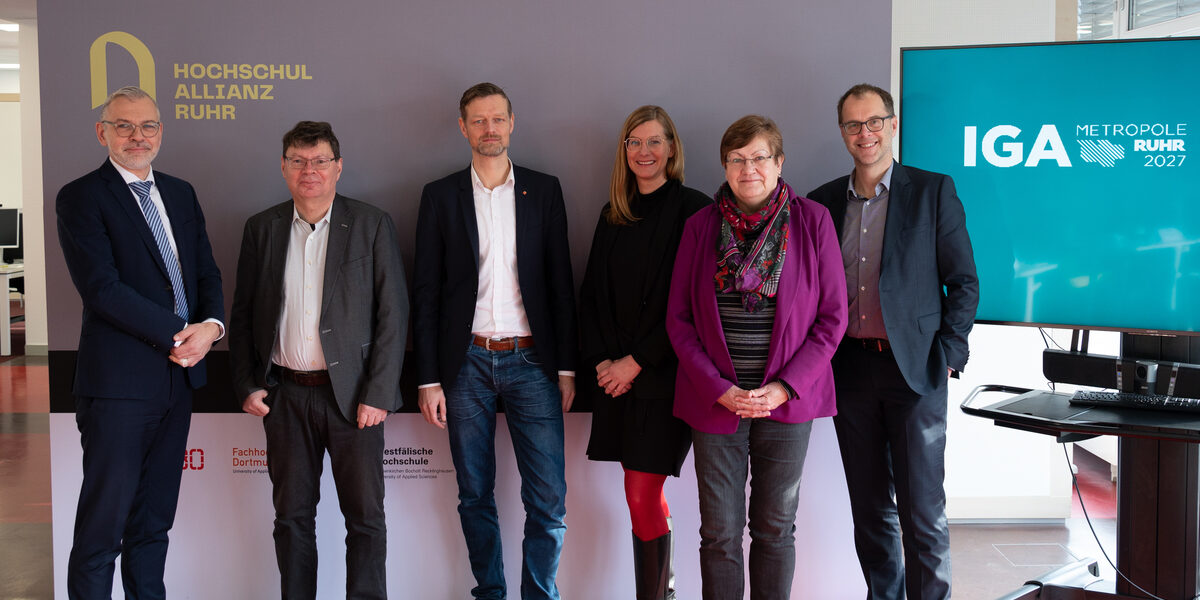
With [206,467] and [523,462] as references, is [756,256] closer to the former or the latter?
[523,462]

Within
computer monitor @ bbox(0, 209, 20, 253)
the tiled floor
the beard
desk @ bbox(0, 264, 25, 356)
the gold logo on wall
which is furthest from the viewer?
computer monitor @ bbox(0, 209, 20, 253)

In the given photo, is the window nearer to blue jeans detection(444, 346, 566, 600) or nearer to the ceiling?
blue jeans detection(444, 346, 566, 600)

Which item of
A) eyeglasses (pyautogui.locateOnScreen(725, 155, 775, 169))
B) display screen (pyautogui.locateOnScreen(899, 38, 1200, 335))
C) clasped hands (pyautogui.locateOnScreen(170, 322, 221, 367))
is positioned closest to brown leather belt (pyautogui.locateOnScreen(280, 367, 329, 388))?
clasped hands (pyautogui.locateOnScreen(170, 322, 221, 367))

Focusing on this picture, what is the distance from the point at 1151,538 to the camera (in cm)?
295

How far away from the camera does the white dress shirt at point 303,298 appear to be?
279 centimetres

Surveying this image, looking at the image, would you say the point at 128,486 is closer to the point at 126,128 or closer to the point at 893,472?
the point at 126,128

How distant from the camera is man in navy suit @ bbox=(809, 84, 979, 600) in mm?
2730

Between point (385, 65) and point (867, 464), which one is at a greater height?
point (385, 65)

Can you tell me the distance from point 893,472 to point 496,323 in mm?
1533

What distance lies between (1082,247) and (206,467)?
363 cm

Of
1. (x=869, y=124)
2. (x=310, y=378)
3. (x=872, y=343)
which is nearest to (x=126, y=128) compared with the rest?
(x=310, y=378)

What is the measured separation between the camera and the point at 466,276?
2.94 meters

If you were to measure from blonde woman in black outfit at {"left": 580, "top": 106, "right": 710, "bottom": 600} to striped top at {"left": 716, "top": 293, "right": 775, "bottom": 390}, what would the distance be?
11.7 inches

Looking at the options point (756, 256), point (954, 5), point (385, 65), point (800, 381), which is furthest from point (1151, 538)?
point (385, 65)
